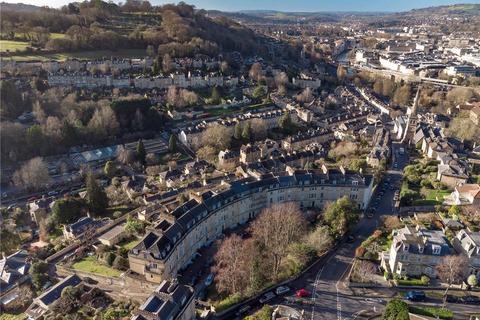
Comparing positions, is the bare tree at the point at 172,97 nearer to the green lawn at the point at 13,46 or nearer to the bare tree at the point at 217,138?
the bare tree at the point at 217,138

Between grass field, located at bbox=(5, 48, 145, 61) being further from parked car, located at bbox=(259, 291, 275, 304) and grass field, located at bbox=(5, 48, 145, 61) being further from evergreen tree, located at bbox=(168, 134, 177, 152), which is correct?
parked car, located at bbox=(259, 291, 275, 304)

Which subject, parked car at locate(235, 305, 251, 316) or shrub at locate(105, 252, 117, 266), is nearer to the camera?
parked car at locate(235, 305, 251, 316)

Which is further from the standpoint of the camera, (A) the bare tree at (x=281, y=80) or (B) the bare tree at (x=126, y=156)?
(A) the bare tree at (x=281, y=80)

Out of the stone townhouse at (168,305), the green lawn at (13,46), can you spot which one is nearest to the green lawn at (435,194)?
the stone townhouse at (168,305)

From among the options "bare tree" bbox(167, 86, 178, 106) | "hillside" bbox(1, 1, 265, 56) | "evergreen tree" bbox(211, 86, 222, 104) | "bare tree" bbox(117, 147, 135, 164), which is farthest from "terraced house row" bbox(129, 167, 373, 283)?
"hillside" bbox(1, 1, 265, 56)

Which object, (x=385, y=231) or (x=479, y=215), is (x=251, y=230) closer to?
(x=385, y=231)

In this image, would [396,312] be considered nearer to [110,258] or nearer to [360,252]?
[360,252]

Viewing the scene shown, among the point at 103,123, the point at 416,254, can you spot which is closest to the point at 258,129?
the point at 103,123
